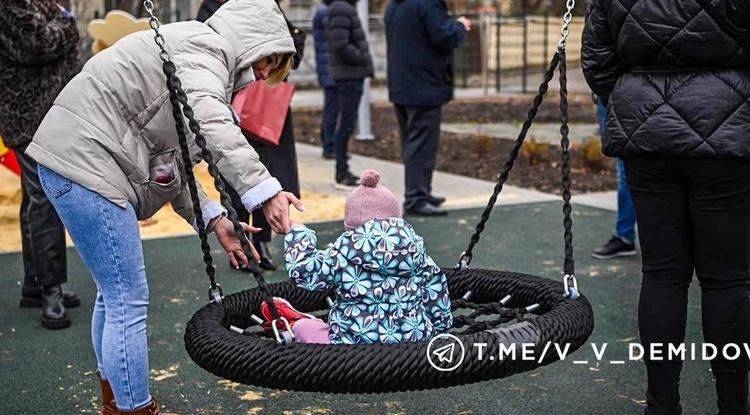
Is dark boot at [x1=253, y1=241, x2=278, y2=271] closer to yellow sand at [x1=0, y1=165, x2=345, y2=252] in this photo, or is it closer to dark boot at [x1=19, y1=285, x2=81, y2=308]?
dark boot at [x1=19, y1=285, x2=81, y2=308]

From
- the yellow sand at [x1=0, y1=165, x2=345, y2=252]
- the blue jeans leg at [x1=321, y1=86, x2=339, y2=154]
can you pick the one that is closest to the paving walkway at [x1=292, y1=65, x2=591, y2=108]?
the blue jeans leg at [x1=321, y1=86, x2=339, y2=154]

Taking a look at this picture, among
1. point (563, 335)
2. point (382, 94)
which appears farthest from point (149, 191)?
point (382, 94)

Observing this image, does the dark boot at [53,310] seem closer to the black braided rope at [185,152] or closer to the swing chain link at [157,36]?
the black braided rope at [185,152]

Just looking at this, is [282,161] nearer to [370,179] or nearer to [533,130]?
[370,179]

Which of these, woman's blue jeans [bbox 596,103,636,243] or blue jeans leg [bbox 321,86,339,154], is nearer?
woman's blue jeans [bbox 596,103,636,243]

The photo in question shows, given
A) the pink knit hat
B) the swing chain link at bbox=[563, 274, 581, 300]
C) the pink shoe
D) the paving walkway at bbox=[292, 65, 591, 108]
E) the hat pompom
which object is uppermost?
the hat pompom

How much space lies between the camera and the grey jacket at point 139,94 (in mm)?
2994

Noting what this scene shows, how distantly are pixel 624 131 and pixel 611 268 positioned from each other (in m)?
2.80

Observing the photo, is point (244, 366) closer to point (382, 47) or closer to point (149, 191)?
point (149, 191)

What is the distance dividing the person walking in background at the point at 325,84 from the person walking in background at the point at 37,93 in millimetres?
5836

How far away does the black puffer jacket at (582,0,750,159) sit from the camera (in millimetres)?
3092

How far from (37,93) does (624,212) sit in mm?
3407

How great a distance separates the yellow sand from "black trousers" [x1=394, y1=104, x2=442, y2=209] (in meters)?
0.60

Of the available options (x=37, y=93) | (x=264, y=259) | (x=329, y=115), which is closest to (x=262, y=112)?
(x=264, y=259)
